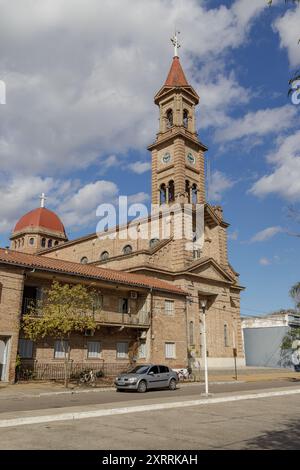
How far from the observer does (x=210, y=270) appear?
4597 cm

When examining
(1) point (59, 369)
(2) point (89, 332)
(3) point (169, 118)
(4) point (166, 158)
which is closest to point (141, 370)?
(1) point (59, 369)

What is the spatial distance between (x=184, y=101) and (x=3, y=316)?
3818cm

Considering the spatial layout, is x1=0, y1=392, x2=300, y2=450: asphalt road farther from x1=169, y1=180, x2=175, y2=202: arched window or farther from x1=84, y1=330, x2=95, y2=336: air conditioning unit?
x1=169, y1=180, x2=175, y2=202: arched window

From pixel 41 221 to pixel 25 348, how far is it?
138ft

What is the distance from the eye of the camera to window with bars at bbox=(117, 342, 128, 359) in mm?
32503

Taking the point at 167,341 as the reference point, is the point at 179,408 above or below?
below

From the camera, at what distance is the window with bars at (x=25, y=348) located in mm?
26253

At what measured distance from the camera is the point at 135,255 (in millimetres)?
42281

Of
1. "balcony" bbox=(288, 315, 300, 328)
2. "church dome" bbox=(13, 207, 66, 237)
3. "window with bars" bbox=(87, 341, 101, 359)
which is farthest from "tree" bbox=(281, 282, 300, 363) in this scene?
"church dome" bbox=(13, 207, 66, 237)

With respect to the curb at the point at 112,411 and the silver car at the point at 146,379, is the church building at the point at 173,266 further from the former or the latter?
the curb at the point at 112,411

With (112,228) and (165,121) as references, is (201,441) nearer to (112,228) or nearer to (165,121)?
(112,228)

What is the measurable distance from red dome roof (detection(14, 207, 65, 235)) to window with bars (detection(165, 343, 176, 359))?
3716 cm

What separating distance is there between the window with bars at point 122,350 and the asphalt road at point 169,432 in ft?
62.8
